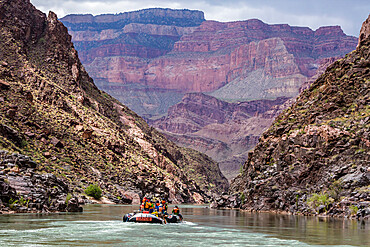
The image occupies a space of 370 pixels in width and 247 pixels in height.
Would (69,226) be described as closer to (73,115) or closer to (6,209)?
(6,209)

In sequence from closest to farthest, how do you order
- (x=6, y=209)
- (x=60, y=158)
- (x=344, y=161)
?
(x=6, y=209) < (x=344, y=161) < (x=60, y=158)

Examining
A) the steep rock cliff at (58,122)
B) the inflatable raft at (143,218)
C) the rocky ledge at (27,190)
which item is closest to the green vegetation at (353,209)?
the inflatable raft at (143,218)

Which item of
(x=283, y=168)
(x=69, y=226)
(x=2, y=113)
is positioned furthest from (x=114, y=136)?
(x=69, y=226)

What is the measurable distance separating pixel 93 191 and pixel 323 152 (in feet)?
197

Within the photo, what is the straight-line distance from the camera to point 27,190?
243ft

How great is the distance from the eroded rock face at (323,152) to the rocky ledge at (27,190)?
42.4 meters

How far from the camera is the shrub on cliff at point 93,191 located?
129m

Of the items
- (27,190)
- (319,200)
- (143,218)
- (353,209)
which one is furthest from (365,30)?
(27,190)

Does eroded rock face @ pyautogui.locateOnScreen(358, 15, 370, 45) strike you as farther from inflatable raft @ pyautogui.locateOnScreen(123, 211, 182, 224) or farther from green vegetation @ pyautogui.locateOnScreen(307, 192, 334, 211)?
inflatable raft @ pyautogui.locateOnScreen(123, 211, 182, 224)

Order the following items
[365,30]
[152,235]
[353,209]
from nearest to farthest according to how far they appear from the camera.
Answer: [152,235]
[353,209]
[365,30]

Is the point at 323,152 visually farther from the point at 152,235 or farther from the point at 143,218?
the point at 152,235

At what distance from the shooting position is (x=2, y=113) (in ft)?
403

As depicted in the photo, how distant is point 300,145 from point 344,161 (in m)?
13.2

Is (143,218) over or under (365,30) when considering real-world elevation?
under
